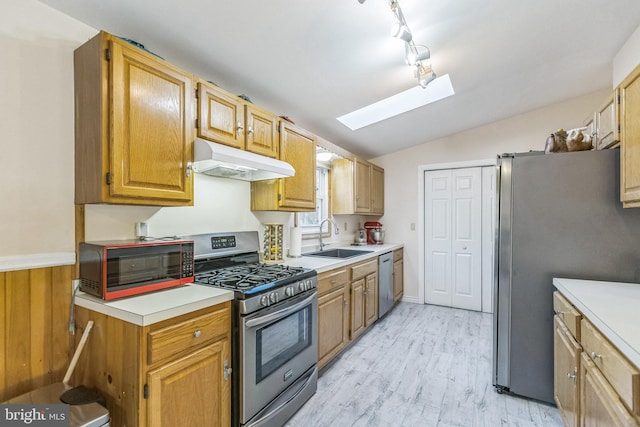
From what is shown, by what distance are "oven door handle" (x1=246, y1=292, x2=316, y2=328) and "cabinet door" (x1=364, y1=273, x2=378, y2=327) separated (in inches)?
49.4

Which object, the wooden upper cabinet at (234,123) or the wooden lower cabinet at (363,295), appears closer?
the wooden upper cabinet at (234,123)

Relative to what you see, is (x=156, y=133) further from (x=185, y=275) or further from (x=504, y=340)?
(x=504, y=340)

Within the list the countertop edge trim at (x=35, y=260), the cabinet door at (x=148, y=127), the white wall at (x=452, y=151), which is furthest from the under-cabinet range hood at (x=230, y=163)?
the white wall at (x=452, y=151)

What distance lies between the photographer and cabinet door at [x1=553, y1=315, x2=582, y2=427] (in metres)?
1.49

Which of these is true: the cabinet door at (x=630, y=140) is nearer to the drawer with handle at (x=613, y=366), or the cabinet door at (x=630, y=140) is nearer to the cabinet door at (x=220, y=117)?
the drawer with handle at (x=613, y=366)

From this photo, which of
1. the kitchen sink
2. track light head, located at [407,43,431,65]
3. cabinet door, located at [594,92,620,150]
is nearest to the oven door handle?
the kitchen sink

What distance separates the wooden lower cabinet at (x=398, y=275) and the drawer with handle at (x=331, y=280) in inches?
62.5

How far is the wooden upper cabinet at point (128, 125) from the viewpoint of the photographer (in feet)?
4.42

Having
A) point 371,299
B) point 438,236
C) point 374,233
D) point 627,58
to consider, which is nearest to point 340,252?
point 371,299

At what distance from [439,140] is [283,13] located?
3.23 metres

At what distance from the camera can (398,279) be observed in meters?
4.26

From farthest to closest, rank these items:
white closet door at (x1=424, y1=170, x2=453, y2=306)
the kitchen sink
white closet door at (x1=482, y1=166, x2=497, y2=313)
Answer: white closet door at (x1=424, y1=170, x2=453, y2=306)
white closet door at (x1=482, y1=166, x2=497, y2=313)
the kitchen sink

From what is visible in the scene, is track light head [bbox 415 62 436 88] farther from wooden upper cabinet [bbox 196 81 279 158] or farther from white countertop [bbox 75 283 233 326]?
white countertop [bbox 75 283 233 326]

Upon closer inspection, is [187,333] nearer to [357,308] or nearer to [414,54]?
[357,308]
